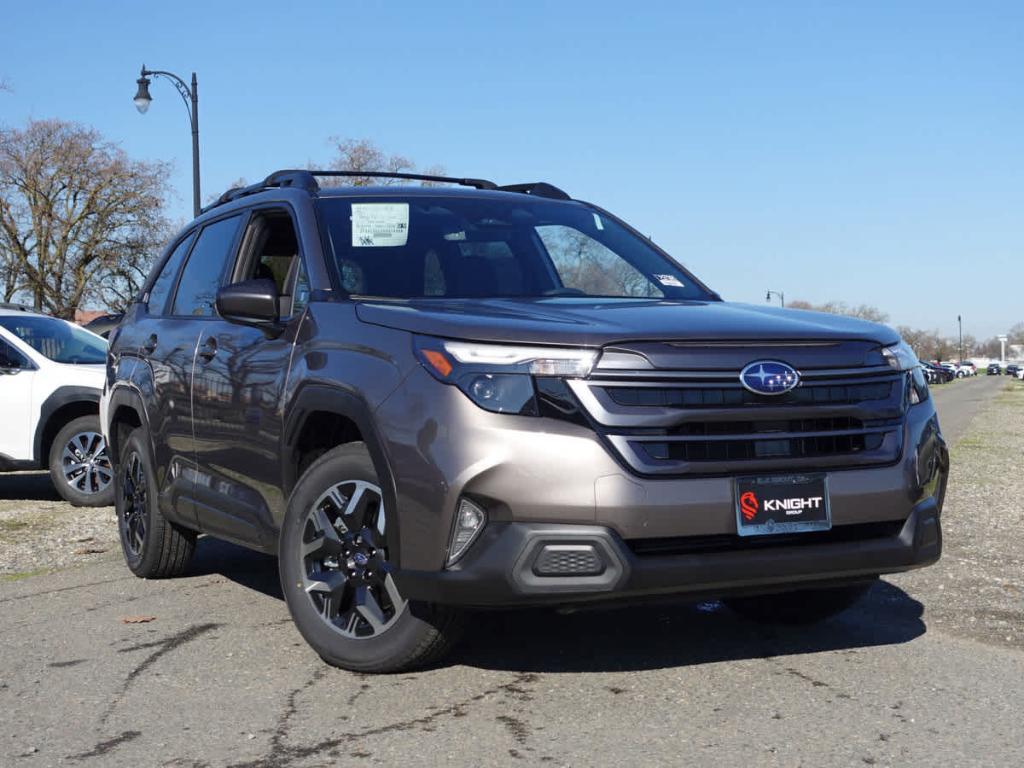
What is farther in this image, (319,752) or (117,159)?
(117,159)

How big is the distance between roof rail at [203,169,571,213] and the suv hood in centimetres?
120

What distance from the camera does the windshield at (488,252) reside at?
5.21 m

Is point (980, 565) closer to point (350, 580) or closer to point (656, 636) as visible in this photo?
point (656, 636)

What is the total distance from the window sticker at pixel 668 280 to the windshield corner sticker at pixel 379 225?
45.7 inches

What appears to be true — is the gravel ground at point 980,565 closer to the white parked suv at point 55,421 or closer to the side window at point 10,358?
the white parked suv at point 55,421

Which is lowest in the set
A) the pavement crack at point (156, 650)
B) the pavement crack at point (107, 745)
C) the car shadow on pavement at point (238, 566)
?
the car shadow on pavement at point (238, 566)

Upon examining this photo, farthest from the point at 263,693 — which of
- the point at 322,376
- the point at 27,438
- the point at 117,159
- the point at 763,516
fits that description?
the point at 117,159

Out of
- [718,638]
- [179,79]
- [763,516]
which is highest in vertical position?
[179,79]

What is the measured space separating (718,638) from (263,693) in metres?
1.82

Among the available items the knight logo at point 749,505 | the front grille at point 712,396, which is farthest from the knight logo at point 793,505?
the front grille at point 712,396

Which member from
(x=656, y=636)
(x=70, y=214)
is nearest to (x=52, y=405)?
(x=656, y=636)

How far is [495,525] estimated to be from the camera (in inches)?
156

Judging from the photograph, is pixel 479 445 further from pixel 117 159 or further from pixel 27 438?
pixel 117 159

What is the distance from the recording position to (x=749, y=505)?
4082mm
